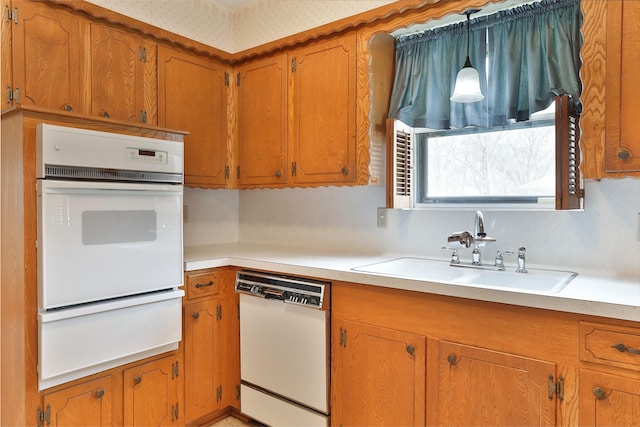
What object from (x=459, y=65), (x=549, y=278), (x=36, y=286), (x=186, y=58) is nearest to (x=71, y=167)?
(x=36, y=286)

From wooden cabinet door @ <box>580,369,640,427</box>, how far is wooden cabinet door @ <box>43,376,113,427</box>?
6.50 feet

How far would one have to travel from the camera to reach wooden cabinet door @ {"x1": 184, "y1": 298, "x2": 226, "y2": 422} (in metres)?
2.24

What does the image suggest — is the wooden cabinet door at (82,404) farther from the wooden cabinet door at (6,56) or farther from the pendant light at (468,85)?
the pendant light at (468,85)

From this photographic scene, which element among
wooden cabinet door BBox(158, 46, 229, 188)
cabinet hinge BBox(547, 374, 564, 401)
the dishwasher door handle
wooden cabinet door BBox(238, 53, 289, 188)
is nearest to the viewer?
cabinet hinge BBox(547, 374, 564, 401)

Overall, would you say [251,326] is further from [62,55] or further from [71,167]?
[62,55]

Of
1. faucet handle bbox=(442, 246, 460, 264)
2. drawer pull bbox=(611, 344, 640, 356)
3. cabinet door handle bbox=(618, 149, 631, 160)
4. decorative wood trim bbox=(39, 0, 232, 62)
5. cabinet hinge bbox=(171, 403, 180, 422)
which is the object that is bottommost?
cabinet hinge bbox=(171, 403, 180, 422)

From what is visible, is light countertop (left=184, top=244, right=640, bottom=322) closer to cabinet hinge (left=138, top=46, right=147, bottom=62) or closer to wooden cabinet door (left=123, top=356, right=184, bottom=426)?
wooden cabinet door (left=123, top=356, right=184, bottom=426)

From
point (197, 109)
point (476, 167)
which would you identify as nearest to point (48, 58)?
point (197, 109)

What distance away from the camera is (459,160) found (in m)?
2.38

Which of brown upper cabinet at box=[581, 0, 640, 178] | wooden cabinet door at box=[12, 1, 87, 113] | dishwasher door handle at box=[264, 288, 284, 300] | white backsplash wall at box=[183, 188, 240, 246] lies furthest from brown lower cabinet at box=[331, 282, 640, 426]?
wooden cabinet door at box=[12, 1, 87, 113]

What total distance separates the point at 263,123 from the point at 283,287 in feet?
3.73

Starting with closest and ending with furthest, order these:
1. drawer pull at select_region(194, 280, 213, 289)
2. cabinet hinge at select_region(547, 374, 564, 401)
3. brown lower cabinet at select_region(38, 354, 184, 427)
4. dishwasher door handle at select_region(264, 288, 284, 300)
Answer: cabinet hinge at select_region(547, 374, 564, 401) < brown lower cabinet at select_region(38, 354, 184, 427) < dishwasher door handle at select_region(264, 288, 284, 300) < drawer pull at select_region(194, 280, 213, 289)

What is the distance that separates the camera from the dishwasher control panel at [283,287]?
2023mm

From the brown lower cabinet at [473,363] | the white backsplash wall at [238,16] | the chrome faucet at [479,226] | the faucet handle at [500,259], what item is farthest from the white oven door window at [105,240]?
the faucet handle at [500,259]
